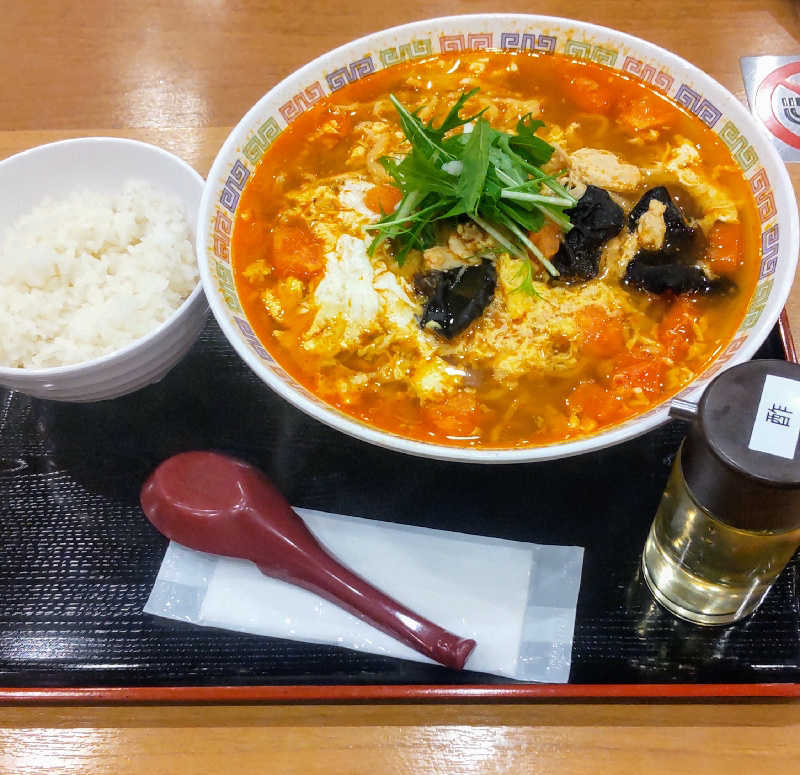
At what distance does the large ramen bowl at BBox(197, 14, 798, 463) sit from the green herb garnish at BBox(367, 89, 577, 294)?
1.29 ft

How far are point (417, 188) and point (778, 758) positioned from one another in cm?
146

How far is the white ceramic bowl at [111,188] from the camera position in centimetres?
168

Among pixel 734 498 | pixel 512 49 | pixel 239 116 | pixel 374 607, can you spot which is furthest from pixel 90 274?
pixel 734 498

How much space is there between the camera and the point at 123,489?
69.5 inches

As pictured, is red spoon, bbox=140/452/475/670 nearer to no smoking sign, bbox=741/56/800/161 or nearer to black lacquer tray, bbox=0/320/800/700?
black lacquer tray, bbox=0/320/800/700

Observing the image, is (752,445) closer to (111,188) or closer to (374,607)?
(374,607)

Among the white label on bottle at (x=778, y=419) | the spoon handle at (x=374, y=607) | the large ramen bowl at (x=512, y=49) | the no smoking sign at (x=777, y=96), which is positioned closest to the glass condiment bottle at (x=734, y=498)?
the white label on bottle at (x=778, y=419)

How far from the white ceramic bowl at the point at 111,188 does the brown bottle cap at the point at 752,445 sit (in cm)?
118

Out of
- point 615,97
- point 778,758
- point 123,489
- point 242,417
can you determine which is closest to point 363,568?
point 242,417

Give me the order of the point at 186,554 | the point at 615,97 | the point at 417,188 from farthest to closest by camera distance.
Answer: the point at 615,97, the point at 417,188, the point at 186,554

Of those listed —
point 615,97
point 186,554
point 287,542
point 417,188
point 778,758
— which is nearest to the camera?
point 778,758

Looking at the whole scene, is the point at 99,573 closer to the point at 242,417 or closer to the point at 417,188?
the point at 242,417

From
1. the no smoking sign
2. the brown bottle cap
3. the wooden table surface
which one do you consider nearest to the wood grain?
the wooden table surface

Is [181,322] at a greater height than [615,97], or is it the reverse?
[615,97]
